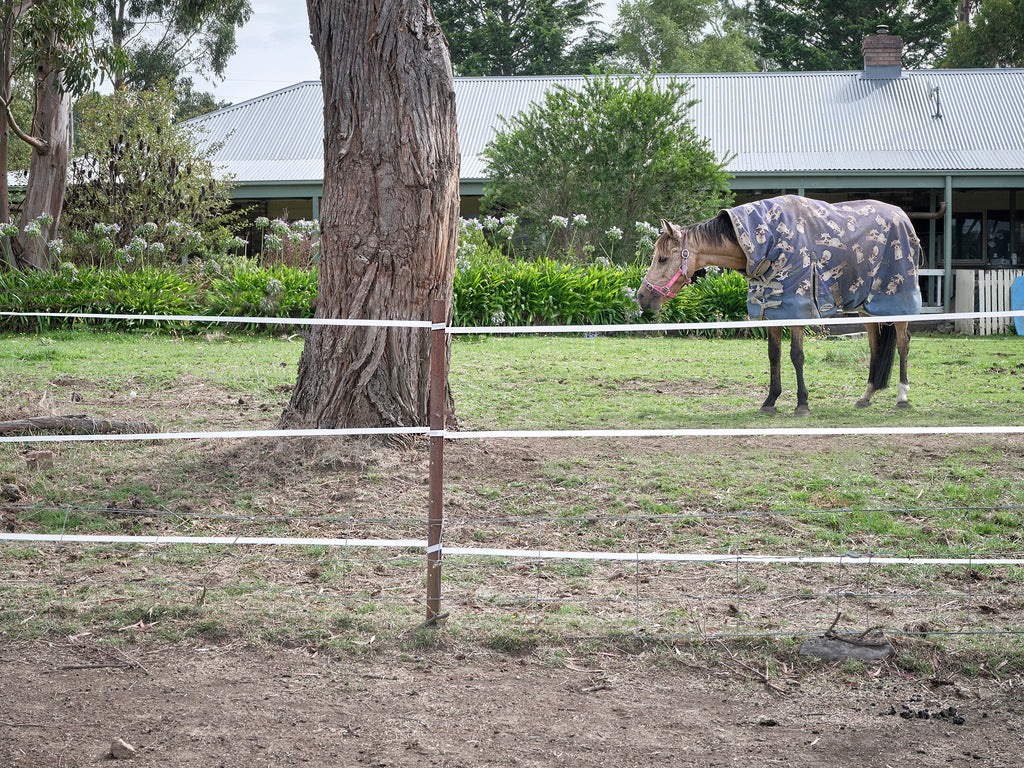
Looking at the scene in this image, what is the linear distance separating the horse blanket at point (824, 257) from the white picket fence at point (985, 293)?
8.84m

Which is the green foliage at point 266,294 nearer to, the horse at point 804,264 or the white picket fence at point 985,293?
the horse at point 804,264

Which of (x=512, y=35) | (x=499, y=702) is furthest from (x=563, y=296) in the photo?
(x=512, y=35)

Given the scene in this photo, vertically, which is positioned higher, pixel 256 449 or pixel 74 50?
pixel 74 50

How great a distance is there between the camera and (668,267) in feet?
26.6

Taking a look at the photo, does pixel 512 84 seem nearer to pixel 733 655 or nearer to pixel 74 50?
pixel 74 50

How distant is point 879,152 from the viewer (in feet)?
67.4

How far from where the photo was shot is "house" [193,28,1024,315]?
1938cm

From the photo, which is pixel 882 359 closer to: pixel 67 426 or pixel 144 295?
pixel 67 426

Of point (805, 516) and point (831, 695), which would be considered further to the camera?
point (805, 516)

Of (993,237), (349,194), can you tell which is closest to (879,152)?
(993,237)

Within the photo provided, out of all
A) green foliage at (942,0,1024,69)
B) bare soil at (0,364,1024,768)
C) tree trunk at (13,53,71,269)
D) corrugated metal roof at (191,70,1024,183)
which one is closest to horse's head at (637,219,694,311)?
bare soil at (0,364,1024,768)

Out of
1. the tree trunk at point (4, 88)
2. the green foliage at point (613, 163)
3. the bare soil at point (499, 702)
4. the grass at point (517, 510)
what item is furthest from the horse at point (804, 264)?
the tree trunk at point (4, 88)

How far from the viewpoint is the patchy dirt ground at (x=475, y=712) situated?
9.17ft

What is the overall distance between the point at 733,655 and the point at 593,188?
13.3m
